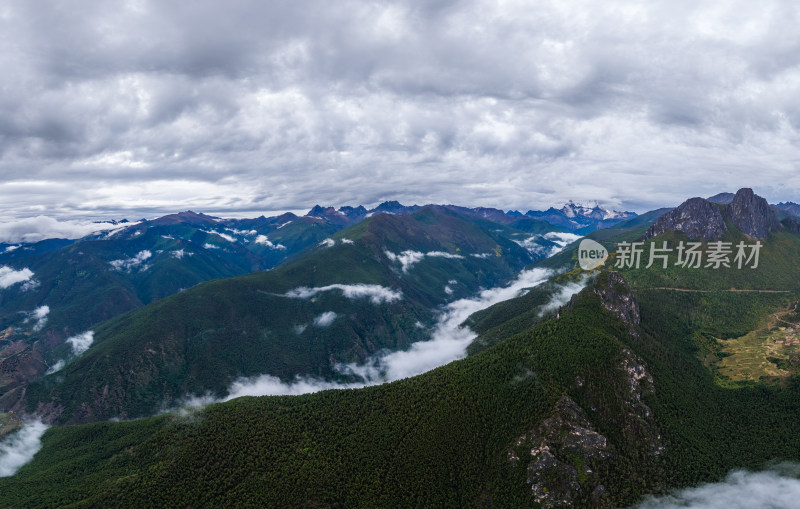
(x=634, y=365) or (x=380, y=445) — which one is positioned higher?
(x=634, y=365)

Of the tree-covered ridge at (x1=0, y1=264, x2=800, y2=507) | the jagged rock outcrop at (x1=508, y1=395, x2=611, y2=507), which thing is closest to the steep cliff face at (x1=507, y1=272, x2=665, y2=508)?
the jagged rock outcrop at (x1=508, y1=395, x2=611, y2=507)

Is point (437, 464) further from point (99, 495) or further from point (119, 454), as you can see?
point (119, 454)

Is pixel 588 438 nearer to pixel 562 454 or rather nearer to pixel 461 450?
pixel 562 454

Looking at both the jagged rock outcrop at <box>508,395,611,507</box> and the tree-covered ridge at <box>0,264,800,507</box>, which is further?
the tree-covered ridge at <box>0,264,800,507</box>

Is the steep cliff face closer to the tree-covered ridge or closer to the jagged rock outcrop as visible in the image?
the jagged rock outcrop

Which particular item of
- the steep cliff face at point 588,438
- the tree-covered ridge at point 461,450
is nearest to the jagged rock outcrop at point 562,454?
the steep cliff face at point 588,438

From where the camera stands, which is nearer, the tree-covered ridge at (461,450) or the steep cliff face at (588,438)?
the steep cliff face at (588,438)

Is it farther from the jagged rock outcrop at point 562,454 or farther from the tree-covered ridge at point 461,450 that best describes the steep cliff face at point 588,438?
the tree-covered ridge at point 461,450

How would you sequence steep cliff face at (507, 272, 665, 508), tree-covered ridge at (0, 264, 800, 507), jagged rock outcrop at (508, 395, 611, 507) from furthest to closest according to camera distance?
tree-covered ridge at (0, 264, 800, 507)
steep cliff face at (507, 272, 665, 508)
jagged rock outcrop at (508, 395, 611, 507)

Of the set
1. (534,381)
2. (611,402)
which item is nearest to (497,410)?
(534,381)

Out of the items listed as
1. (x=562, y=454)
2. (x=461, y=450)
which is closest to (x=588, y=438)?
(x=562, y=454)

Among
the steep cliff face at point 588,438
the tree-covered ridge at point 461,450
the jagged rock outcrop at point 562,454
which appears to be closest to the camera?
the jagged rock outcrop at point 562,454
